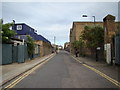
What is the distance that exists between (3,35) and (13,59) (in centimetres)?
383

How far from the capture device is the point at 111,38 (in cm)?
2088

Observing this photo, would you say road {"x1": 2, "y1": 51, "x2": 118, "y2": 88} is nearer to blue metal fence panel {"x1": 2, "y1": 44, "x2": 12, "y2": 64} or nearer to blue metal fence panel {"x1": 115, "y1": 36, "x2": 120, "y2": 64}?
blue metal fence panel {"x1": 115, "y1": 36, "x2": 120, "y2": 64}

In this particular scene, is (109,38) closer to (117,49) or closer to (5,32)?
(117,49)

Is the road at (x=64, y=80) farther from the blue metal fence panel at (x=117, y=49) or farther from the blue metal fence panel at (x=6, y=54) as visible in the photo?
the blue metal fence panel at (x=6, y=54)

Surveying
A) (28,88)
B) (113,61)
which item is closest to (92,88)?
(28,88)

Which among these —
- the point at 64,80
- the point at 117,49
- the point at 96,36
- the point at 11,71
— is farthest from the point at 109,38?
the point at 64,80

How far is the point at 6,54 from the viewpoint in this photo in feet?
62.2

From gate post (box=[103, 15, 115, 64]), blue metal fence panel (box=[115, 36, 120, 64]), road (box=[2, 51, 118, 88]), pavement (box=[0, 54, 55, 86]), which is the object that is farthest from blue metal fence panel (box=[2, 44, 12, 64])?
blue metal fence panel (box=[115, 36, 120, 64])

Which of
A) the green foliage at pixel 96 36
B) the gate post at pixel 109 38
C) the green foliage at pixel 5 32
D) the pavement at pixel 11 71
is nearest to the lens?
the pavement at pixel 11 71

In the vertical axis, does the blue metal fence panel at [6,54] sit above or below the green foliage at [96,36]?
below

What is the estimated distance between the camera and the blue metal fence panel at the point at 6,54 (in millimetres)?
18469

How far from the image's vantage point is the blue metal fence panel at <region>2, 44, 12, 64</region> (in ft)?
60.6

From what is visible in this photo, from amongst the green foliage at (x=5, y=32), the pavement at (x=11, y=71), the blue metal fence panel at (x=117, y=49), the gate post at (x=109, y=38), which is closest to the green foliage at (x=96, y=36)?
the gate post at (x=109, y=38)

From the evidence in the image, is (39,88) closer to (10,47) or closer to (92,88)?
(92,88)
